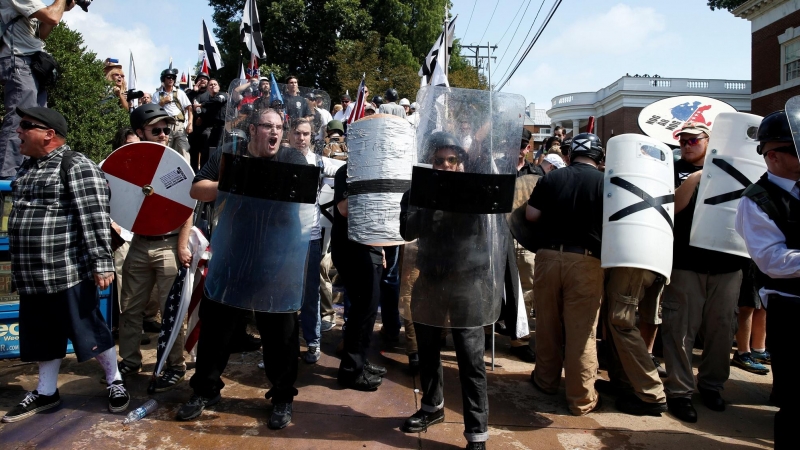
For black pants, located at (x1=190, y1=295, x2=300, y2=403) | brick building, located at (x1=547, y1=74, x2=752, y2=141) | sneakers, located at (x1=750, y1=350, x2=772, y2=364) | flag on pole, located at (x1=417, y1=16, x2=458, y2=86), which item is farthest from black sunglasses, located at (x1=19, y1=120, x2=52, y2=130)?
brick building, located at (x1=547, y1=74, x2=752, y2=141)

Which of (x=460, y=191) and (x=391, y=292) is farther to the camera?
(x=391, y=292)

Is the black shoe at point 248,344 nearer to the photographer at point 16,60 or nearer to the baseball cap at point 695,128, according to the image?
the photographer at point 16,60

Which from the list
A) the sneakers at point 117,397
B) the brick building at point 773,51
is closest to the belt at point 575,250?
the sneakers at point 117,397

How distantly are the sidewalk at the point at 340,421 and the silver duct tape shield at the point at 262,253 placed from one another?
86 cm

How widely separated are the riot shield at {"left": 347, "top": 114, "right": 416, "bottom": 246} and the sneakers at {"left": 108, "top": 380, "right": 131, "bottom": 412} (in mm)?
1907

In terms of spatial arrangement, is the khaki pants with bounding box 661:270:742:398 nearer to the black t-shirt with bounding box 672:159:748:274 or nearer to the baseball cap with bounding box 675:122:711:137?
the black t-shirt with bounding box 672:159:748:274

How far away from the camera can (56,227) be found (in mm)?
3781

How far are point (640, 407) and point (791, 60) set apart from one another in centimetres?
2529

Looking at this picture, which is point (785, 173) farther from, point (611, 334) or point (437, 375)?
point (437, 375)

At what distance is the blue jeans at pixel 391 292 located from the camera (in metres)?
5.18

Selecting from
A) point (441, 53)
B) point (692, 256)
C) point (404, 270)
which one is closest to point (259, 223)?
point (404, 270)

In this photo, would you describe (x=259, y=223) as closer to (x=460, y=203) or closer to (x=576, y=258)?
(x=460, y=203)

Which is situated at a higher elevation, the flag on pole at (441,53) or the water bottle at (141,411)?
the flag on pole at (441,53)

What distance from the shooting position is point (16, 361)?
4805mm
